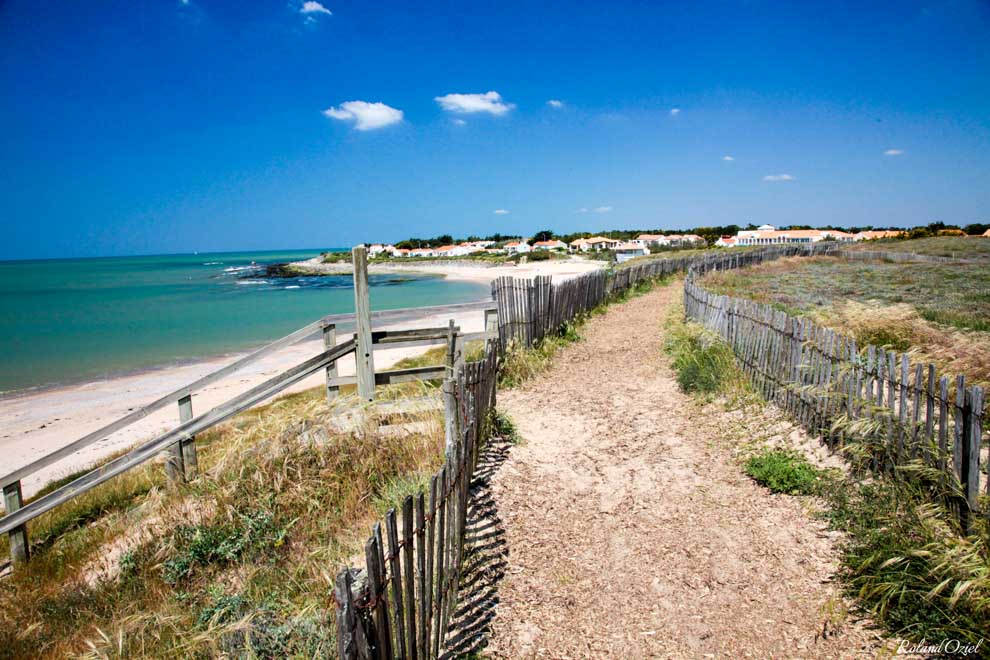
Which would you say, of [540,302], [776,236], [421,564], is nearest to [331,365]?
[540,302]

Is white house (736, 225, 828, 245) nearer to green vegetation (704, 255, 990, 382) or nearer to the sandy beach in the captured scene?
green vegetation (704, 255, 990, 382)

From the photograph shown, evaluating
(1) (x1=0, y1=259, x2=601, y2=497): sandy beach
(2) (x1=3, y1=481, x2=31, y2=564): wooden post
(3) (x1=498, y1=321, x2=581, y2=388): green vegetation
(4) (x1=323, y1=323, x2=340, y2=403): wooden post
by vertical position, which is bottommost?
(1) (x1=0, y1=259, x2=601, y2=497): sandy beach

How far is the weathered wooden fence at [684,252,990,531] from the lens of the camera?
364 cm

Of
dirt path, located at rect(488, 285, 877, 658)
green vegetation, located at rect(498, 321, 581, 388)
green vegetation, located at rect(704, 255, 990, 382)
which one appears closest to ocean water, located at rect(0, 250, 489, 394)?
green vegetation, located at rect(498, 321, 581, 388)

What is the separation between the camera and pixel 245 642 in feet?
9.73

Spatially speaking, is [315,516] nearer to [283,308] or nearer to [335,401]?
[335,401]

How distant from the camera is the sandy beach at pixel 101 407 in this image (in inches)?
394

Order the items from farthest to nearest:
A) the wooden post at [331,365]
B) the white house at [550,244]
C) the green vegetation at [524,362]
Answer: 1. the white house at [550,244]
2. the green vegetation at [524,362]
3. the wooden post at [331,365]

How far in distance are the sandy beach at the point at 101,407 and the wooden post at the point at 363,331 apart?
5.85m

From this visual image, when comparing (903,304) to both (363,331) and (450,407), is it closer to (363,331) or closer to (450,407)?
(450,407)

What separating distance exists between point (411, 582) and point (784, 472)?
3.91 metres

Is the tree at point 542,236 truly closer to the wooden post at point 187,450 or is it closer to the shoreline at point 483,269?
the shoreline at point 483,269

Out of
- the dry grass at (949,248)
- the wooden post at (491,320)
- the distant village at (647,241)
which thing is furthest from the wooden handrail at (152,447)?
the distant village at (647,241)

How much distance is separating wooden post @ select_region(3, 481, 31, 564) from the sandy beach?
12.3 feet
